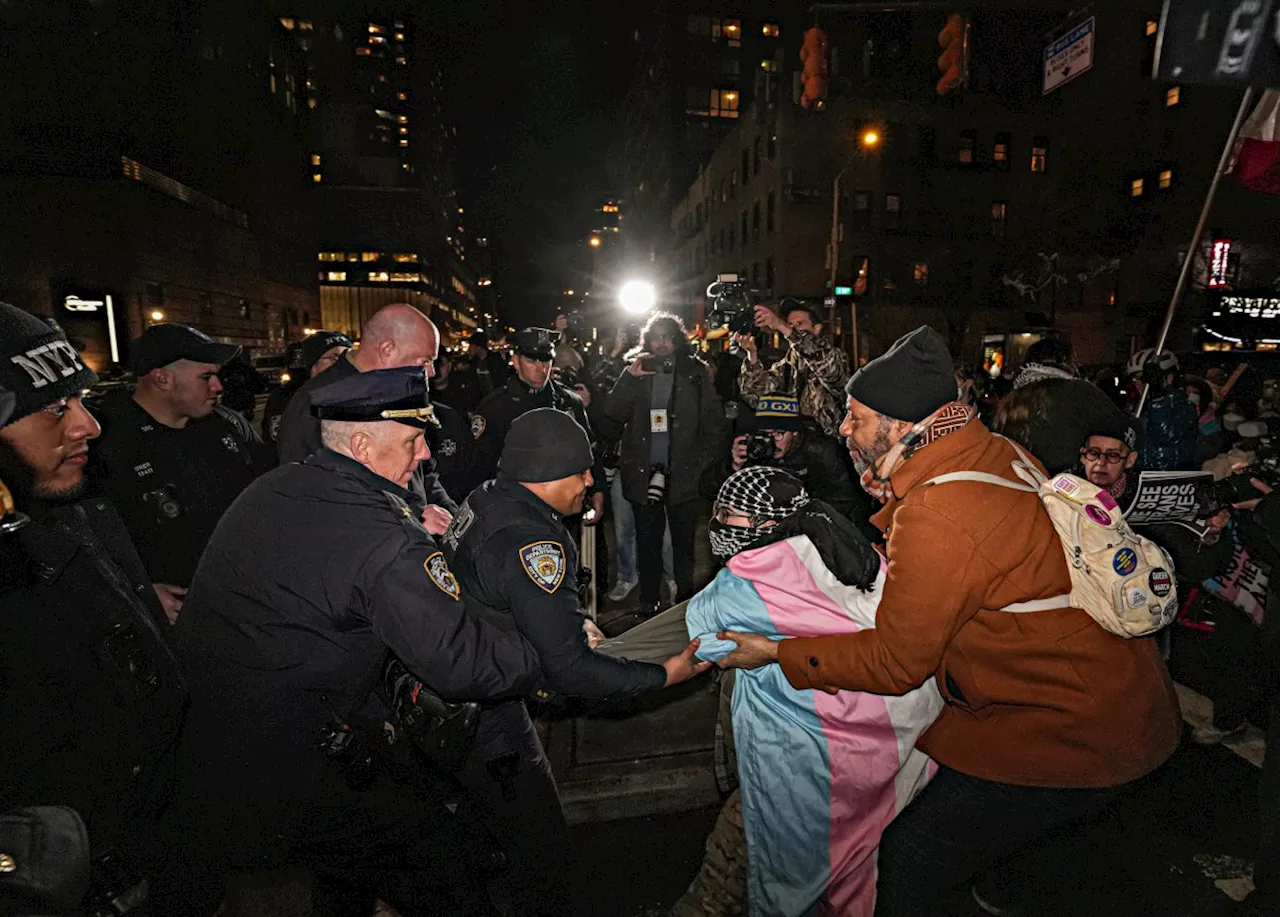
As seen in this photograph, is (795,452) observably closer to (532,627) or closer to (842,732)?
(842,732)

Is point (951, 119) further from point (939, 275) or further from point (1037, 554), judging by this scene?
point (1037, 554)

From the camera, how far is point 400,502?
232 cm

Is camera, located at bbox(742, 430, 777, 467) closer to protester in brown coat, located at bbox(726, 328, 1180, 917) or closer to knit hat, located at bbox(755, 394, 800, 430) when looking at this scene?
knit hat, located at bbox(755, 394, 800, 430)

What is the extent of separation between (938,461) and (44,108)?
4541cm

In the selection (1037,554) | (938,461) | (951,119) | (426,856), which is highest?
(951,119)

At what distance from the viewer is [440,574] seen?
83.4 inches

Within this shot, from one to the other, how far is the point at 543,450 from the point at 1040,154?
41.2 m

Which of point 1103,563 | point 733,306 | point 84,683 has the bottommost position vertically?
point 84,683

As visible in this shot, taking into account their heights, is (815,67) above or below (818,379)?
above

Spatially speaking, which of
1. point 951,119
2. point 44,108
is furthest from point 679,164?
point 44,108

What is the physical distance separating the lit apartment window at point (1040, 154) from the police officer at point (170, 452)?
40.7 metres

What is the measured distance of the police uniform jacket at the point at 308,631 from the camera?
2.04 metres

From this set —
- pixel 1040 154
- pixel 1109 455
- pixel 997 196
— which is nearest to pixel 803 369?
pixel 1109 455

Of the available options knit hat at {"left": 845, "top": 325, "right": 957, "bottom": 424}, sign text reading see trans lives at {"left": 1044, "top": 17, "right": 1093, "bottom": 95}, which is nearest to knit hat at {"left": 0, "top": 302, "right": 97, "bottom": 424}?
knit hat at {"left": 845, "top": 325, "right": 957, "bottom": 424}
